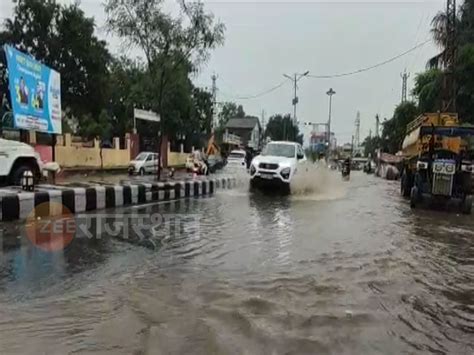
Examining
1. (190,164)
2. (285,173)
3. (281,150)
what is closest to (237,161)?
(190,164)

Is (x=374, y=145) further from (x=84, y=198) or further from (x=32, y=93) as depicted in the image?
(x=84, y=198)

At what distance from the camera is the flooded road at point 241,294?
3951mm

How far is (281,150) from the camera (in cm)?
1859

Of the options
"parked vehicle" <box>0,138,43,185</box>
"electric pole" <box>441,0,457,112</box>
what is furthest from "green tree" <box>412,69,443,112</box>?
"parked vehicle" <box>0,138,43,185</box>

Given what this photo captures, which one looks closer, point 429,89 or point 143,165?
point 143,165

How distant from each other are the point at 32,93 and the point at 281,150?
8168 mm

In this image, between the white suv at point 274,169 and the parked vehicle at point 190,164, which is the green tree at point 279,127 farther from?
the white suv at point 274,169

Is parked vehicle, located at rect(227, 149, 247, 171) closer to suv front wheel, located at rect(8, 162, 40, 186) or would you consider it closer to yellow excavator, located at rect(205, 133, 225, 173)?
yellow excavator, located at rect(205, 133, 225, 173)

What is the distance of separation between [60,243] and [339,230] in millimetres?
4729

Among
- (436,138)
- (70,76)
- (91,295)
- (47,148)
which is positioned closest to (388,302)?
(91,295)

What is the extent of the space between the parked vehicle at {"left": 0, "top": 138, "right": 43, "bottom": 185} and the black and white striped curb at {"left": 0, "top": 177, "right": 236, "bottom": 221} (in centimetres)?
184

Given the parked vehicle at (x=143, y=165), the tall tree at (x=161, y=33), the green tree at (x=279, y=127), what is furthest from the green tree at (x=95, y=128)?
the green tree at (x=279, y=127)

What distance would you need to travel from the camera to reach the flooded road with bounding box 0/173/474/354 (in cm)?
395

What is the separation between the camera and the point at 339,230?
9.54 m
